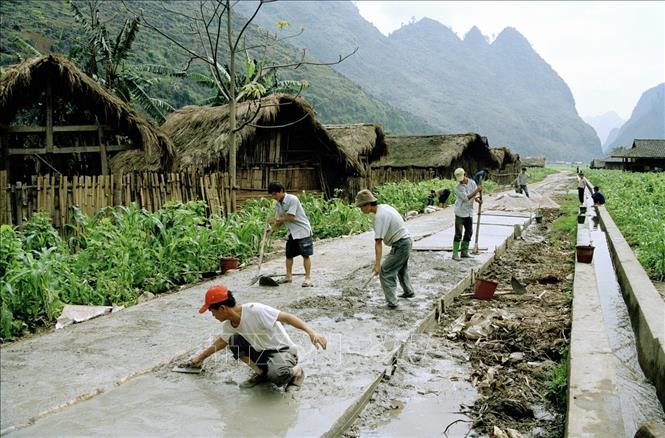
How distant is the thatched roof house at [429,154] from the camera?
32.2 meters

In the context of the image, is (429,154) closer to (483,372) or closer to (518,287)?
(518,287)

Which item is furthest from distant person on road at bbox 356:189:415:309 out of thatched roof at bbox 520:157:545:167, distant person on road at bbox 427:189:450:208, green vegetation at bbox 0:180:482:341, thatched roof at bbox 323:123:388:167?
thatched roof at bbox 520:157:545:167

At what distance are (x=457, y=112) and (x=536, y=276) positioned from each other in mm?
152132

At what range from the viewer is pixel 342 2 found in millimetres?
170250

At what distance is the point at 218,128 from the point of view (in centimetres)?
1476

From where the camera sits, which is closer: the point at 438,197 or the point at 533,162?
the point at 438,197

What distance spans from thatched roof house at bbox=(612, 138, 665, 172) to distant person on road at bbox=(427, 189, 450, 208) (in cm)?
3686

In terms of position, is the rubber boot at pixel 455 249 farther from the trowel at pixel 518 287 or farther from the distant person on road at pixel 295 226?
the distant person on road at pixel 295 226

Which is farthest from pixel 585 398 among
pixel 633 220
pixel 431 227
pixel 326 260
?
pixel 633 220

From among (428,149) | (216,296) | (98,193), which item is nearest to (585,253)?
(216,296)

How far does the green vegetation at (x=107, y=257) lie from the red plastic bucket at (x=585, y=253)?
6.01m

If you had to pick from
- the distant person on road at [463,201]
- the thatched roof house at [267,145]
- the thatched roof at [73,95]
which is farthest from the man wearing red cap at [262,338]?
the thatched roof house at [267,145]

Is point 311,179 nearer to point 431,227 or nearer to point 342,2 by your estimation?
point 431,227

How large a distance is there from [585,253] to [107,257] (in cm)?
832
